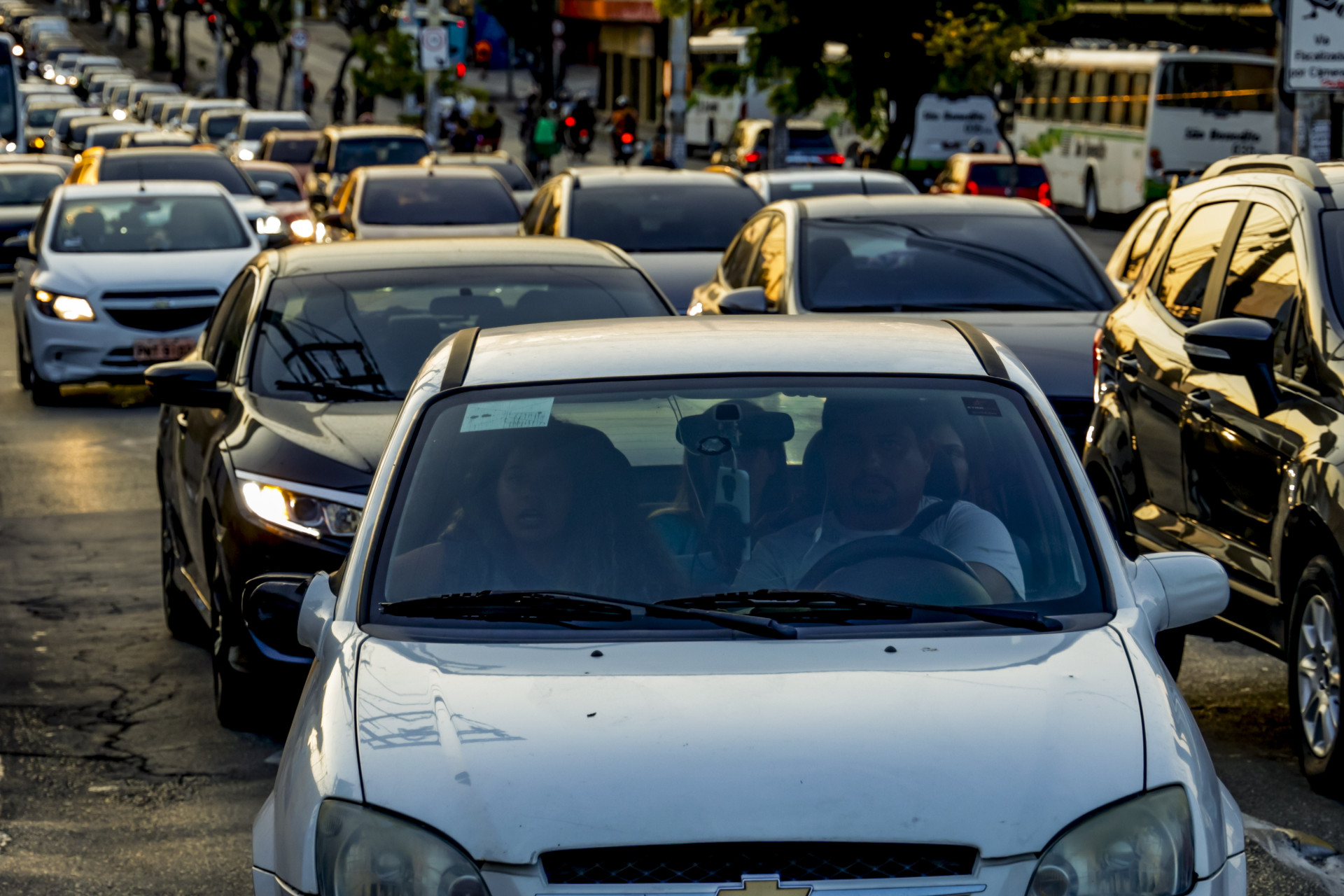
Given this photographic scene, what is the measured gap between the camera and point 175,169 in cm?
2625

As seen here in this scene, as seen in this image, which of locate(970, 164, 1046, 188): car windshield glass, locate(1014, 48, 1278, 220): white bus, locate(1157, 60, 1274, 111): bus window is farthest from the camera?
locate(1157, 60, 1274, 111): bus window

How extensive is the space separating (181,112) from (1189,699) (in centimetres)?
5573

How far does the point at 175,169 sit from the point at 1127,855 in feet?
80.2

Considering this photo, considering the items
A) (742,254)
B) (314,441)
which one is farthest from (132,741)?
(742,254)

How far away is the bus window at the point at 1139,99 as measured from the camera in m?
38.3

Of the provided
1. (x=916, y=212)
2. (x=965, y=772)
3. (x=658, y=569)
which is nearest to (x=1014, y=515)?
(x=658, y=569)

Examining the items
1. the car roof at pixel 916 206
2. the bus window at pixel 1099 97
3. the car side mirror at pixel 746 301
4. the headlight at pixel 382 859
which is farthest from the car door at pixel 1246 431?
the bus window at pixel 1099 97

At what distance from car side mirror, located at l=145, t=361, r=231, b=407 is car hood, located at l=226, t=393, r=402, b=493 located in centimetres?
13

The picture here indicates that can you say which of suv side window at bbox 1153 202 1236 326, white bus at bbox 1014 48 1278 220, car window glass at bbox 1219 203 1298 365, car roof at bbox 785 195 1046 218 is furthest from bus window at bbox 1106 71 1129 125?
car window glass at bbox 1219 203 1298 365

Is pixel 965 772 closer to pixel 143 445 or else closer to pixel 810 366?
pixel 810 366

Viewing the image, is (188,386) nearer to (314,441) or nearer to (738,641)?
(314,441)

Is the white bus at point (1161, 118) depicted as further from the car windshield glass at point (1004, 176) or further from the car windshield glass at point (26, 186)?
the car windshield glass at point (26, 186)

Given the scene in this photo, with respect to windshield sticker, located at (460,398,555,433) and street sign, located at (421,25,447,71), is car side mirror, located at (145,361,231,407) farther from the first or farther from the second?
street sign, located at (421,25,447,71)

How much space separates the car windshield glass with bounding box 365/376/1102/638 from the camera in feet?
13.3
